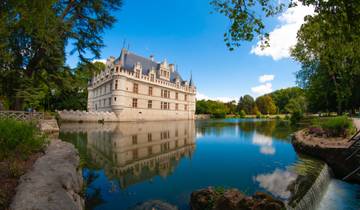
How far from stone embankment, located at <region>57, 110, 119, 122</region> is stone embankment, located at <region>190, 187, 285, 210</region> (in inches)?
1007

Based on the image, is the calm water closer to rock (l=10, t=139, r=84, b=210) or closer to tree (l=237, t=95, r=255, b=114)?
rock (l=10, t=139, r=84, b=210)

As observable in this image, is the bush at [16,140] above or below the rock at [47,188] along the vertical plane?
above

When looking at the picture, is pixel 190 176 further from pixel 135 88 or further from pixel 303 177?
pixel 135 88

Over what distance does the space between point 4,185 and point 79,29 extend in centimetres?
1465

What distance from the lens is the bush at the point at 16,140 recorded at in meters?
4.70

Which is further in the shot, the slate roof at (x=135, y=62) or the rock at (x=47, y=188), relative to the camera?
the slate roof at (x=135, y=62)

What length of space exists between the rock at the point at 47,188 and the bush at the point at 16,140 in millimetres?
876

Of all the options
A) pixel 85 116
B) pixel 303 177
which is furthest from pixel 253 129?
pixel 85 116

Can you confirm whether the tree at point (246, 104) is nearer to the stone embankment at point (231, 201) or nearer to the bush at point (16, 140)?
the stone embankment at point (231, 201)

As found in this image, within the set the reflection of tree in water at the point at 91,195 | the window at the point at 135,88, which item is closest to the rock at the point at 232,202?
the reflection of tree in water at the point at 91,195

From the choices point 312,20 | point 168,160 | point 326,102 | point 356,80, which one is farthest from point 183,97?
point 312,20

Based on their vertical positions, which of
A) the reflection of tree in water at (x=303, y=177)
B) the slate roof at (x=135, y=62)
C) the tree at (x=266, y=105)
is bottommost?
the reflection of tree in water at (x=303, y=177)

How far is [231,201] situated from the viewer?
11.3 feet

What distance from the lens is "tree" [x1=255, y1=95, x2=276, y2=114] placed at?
80562 mm
